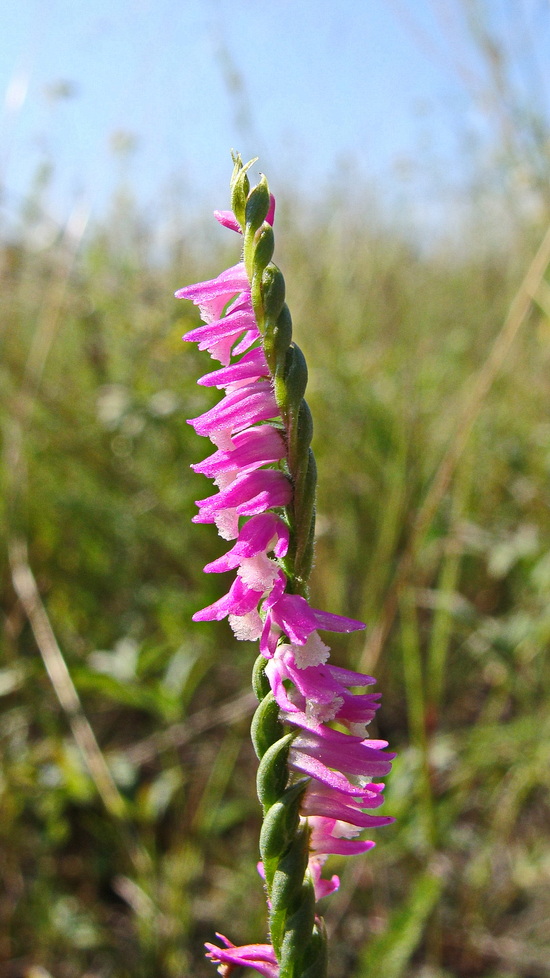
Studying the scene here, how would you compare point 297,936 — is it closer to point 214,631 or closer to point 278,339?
point 278,339

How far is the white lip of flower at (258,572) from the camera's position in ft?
1.28

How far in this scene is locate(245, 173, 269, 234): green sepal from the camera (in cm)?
41

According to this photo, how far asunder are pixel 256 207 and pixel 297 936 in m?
0.38

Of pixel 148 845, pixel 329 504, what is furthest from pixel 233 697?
pixel 329 504

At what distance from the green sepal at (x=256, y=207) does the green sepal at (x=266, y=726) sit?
25 cm

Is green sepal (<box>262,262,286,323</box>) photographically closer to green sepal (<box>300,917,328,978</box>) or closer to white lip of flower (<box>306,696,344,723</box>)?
white lip of flower (<box>306,696,344,723</box>)

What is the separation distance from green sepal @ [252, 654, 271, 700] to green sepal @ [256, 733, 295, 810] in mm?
25

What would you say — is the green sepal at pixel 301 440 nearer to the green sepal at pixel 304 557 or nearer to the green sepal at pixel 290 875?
the green sepal at pixel 304 557

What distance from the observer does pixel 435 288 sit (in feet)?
15.2

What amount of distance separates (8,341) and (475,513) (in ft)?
5.30

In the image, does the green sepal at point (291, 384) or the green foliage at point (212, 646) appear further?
the green foliage at point (212, 646)

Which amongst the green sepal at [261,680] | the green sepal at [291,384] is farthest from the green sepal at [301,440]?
the green sepal at [261,680]

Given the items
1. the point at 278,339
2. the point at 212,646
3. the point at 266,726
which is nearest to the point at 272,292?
the point at 278,339

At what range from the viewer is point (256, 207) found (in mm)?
413
